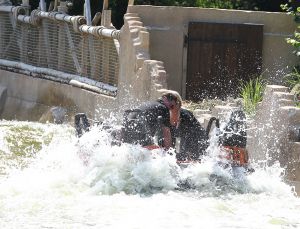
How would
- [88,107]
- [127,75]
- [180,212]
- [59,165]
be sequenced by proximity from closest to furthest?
[180,212]
[59,165]
[127,75]
[88,107]

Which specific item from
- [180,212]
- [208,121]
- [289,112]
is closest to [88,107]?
[208,121]

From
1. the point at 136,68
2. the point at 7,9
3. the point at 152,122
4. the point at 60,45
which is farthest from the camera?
the point at 7,9

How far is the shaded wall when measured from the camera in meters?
20.2

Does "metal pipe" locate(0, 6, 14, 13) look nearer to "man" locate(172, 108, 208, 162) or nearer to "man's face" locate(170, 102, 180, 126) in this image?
"man" locate(172, 108, 208, 162)

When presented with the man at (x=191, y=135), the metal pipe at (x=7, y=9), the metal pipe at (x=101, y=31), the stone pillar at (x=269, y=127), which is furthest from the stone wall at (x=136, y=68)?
the metal pipe at (x=7, y=9)

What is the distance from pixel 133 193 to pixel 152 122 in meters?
0.97

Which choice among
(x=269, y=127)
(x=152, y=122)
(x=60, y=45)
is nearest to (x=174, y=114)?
(x=152, y=122)

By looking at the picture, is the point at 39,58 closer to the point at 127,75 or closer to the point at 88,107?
the point at 88,107

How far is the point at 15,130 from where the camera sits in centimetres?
1973

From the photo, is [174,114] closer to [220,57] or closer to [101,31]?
[220,57]

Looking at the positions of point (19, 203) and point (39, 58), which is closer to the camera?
point (19, 203)

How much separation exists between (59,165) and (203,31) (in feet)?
22.4

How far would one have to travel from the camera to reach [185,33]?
20406 mm

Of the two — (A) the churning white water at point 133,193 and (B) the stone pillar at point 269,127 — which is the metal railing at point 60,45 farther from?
(A) the churning white water at point 133,193
